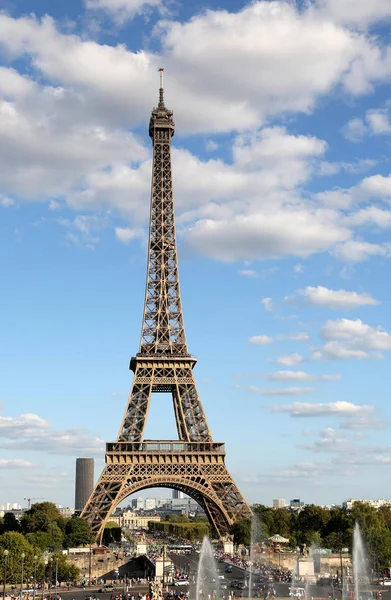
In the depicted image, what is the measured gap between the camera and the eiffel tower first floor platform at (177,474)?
3907 inches

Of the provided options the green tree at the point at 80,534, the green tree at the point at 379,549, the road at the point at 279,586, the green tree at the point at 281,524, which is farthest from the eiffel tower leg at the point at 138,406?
the green tree at the point at 281,524

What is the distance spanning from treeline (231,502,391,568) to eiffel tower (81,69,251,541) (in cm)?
614

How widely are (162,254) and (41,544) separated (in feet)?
149

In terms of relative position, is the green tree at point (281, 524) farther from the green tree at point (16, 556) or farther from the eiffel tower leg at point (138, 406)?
the green tree at point (16, 556)

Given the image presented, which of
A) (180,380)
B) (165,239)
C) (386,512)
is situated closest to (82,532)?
(180,380)

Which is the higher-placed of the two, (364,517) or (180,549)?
(364,517)

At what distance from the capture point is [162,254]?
377 ft

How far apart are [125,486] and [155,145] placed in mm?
53077

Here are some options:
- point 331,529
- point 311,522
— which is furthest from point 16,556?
point 311,522

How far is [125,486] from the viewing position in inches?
3957

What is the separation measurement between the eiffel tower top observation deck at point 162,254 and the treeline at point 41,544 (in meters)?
26.9

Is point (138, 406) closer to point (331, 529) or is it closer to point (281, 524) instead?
point (331, 529)

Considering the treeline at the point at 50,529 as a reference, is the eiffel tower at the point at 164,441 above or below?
above

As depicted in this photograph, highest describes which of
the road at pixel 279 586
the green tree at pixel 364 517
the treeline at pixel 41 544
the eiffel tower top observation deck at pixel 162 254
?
the eiffel tower top observation deck at pixel 162 254
